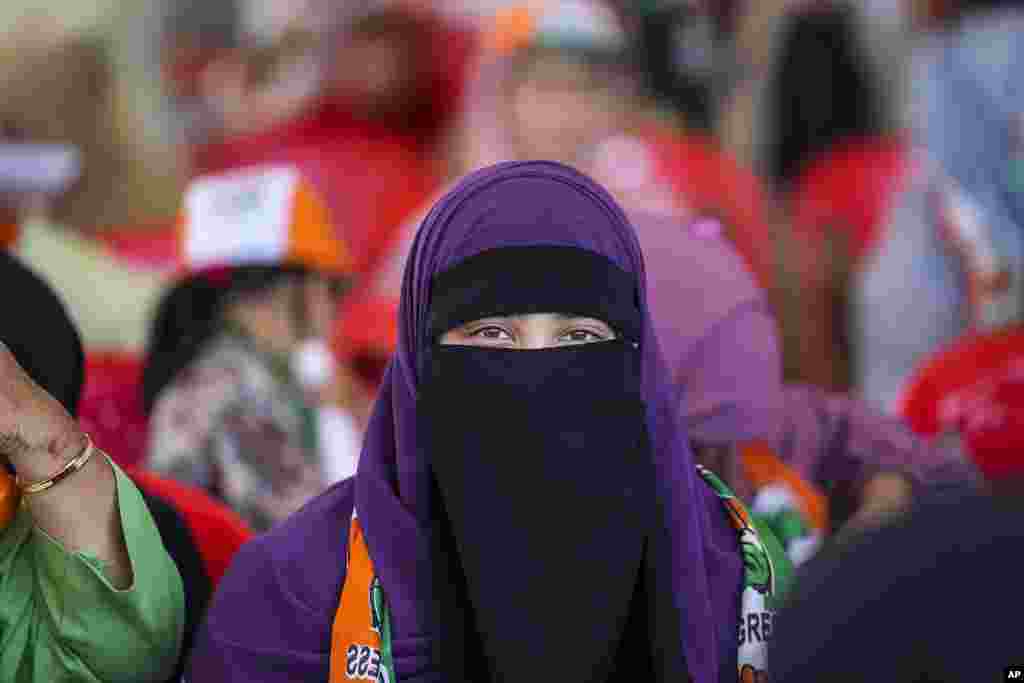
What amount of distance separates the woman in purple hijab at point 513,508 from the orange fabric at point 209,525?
0.47 meters

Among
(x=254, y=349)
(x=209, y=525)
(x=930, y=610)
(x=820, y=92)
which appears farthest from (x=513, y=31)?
(x=930, y=610)

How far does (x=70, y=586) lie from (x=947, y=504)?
130 centimetres

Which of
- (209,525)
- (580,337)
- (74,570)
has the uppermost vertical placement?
(580,337)

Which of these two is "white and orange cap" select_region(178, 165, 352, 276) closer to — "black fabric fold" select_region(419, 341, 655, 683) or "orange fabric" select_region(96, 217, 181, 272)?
"orange fabric" select_region(96, 217, 181, 272)

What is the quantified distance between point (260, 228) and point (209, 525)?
4.61ft

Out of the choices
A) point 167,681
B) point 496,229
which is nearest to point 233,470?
point 167,681

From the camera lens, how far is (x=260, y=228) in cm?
437

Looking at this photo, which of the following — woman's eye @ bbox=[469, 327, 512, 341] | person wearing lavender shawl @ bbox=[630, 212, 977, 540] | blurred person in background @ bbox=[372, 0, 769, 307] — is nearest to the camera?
woman's eye @ bbox=[469, 327, 512, 341]

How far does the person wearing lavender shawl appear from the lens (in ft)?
10.5

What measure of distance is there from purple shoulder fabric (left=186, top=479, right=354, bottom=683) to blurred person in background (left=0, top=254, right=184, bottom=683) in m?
0.10

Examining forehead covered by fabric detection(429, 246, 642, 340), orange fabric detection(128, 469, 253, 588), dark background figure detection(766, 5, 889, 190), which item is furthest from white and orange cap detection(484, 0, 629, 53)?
forehead covered by fabric detection(429, 246, 642, 340)

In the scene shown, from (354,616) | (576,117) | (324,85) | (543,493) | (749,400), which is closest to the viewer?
(543,493)

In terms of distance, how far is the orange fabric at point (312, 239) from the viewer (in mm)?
4418

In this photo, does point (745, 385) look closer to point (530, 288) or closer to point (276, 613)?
point (530, 288)
